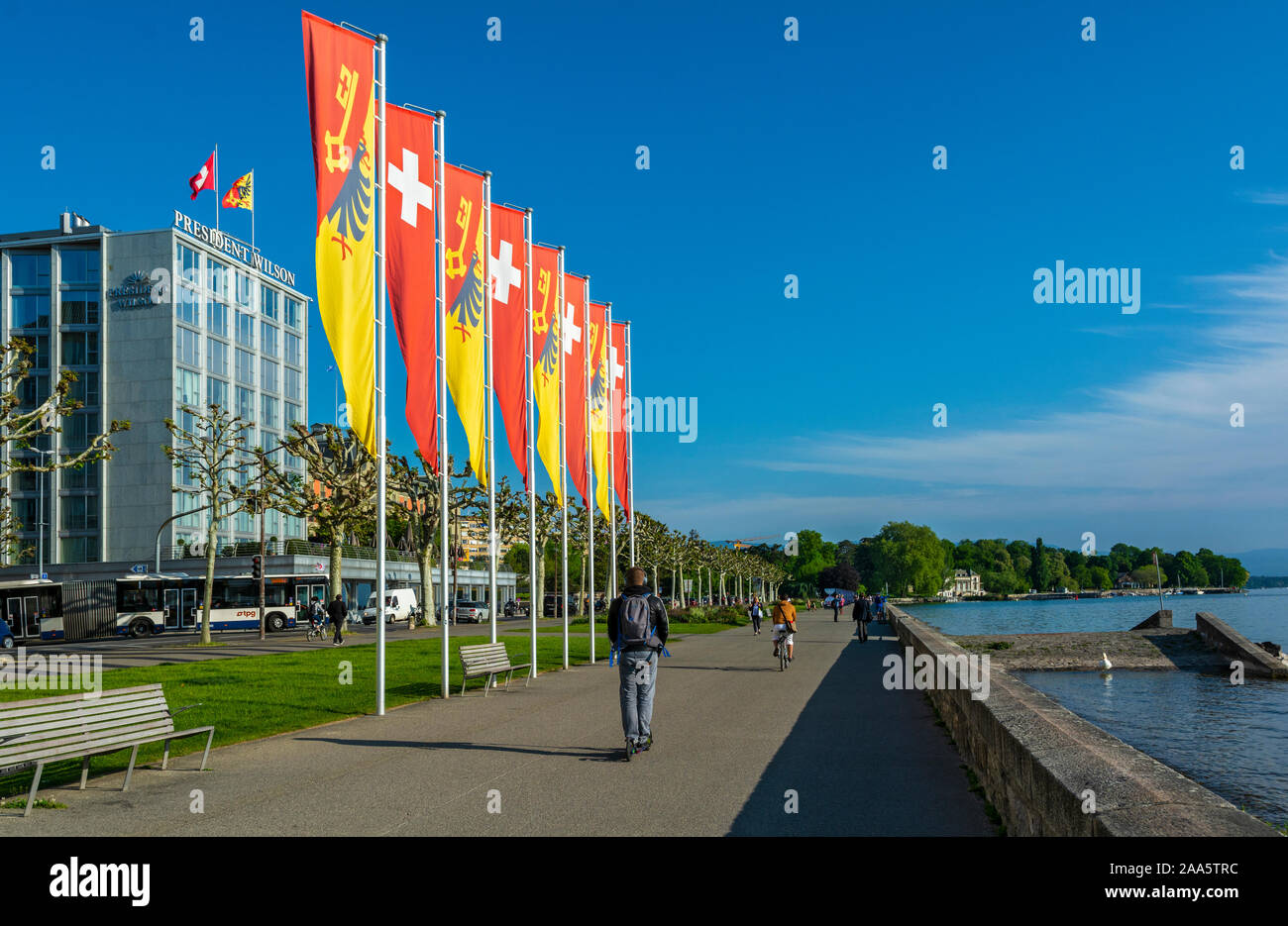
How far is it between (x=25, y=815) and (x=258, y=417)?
86242 mm

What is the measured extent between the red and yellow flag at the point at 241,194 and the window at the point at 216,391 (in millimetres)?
14507

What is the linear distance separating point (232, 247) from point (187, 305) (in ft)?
28.5

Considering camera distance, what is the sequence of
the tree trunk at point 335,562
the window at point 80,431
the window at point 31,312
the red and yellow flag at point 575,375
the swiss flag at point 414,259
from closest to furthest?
the swiss flag at point 414,259 < the red and yellow flag at point 575,375 < the tree trunk at point 335,562 < the window at point 80,431 < the window at point 31,312

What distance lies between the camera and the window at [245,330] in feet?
285

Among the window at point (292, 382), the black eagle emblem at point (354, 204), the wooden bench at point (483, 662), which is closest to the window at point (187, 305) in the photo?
the window at point (292, 382)

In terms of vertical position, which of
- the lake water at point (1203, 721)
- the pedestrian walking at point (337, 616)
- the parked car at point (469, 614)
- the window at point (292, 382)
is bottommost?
the parked car at point (469, 614)

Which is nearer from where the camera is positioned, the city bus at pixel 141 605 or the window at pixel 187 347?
the city bus at pixel 141 605

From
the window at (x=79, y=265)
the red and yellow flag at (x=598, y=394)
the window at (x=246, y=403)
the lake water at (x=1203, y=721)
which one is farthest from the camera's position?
the window at (x=246, y=403)

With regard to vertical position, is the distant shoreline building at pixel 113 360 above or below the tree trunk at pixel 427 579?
above

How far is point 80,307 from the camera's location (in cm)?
7950

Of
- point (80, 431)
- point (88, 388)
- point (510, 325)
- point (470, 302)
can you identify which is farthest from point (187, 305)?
point (470, 302)

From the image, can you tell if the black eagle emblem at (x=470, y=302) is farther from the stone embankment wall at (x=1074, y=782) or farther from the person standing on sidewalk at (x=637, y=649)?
the stone embankment wall at (x=1074, y=782)

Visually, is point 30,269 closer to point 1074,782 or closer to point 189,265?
point 189,265
